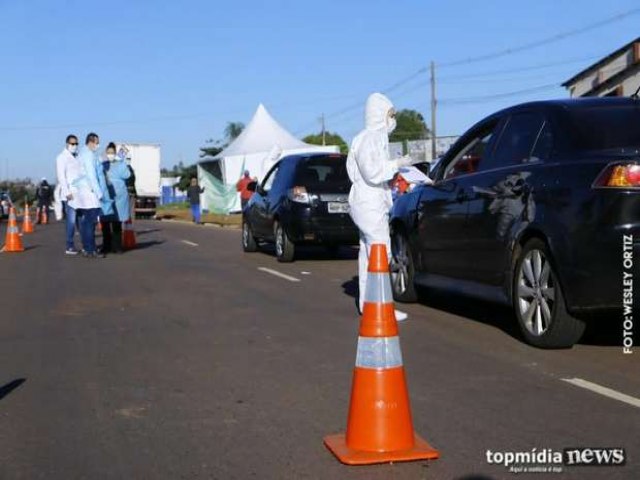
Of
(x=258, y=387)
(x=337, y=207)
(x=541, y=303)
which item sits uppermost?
(x=337, y=207)

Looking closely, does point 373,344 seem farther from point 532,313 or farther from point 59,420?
point 532,313

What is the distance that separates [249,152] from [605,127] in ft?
107

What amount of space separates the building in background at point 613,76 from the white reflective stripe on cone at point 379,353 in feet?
88.3

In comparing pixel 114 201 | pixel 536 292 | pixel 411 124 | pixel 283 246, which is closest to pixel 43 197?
pixel 114 201

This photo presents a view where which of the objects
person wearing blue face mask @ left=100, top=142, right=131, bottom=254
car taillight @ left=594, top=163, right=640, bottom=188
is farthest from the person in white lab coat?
car taillight @ left=594, top=163, right=640, bottom=188

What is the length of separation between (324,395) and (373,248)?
1.29m

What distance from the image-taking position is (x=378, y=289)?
4176mm

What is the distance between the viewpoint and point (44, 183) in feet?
112

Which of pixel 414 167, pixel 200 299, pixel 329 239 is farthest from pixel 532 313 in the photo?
pixel 329 239

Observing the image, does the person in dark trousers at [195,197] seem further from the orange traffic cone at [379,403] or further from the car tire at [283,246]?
the orange traffic cone at [379,403]

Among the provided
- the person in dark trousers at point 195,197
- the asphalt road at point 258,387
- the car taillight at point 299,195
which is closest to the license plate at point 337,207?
the car taillight at point 299,195

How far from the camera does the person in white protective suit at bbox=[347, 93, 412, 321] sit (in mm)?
7273

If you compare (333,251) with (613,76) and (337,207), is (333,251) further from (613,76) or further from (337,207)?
(613,76)

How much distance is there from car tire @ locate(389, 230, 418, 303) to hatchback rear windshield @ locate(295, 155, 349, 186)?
4378 millimetres
